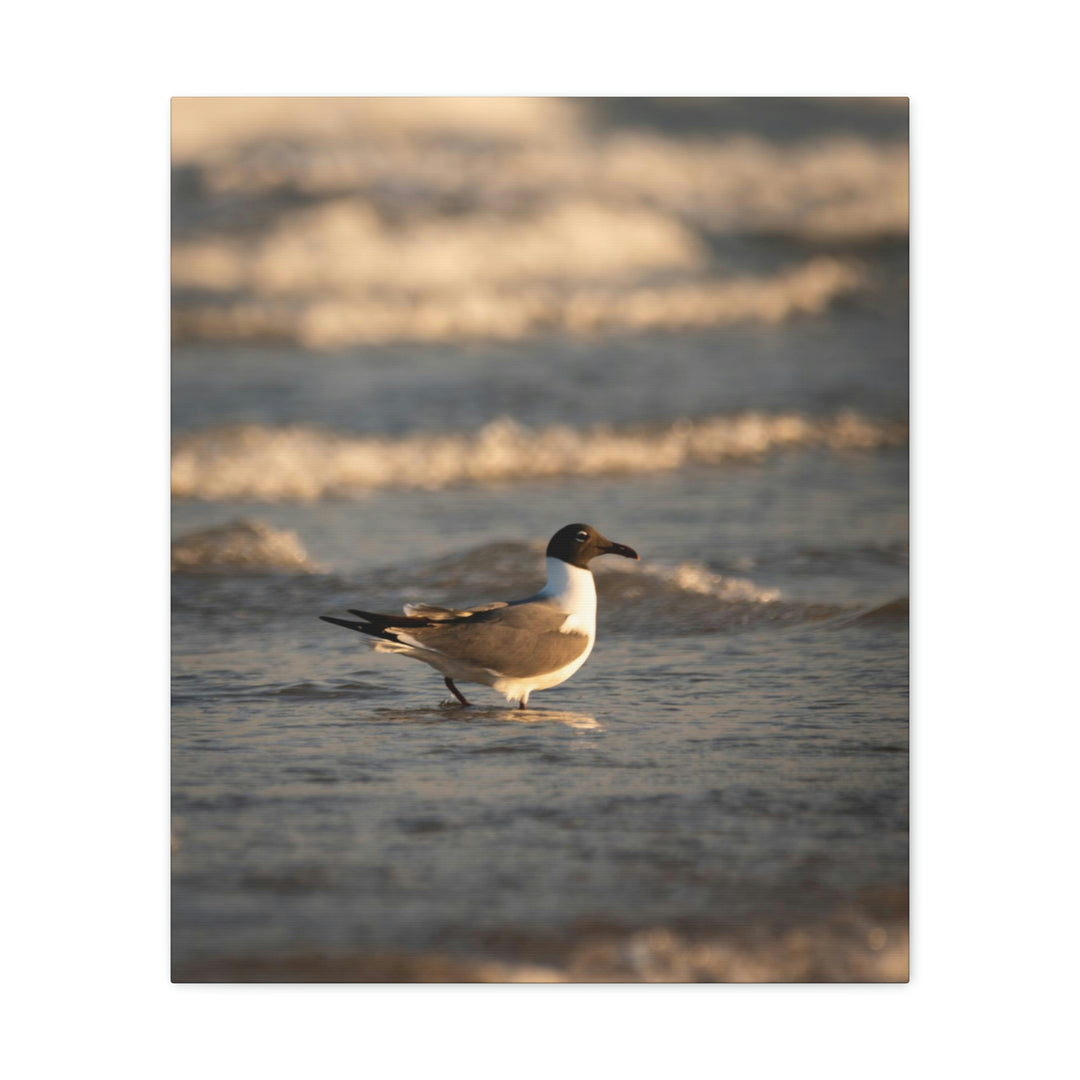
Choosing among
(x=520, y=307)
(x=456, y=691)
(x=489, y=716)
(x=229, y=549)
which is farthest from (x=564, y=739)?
(x=520, y=307)

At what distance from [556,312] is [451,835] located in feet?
4.73

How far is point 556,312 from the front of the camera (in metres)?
3.95

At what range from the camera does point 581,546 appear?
387cm

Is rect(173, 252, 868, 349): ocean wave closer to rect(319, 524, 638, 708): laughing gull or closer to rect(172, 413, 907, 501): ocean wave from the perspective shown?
rect(172, 413, 907, 501): ocean wave

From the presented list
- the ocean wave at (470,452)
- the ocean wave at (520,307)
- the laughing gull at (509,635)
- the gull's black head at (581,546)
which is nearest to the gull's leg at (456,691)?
the laughing gull at (509,635)

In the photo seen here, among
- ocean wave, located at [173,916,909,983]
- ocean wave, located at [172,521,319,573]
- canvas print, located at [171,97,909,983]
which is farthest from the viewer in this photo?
ocean wave, located at [172,521,319,573]

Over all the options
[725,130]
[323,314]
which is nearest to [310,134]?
[323,314]

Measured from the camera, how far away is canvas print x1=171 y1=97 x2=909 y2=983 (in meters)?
3.75

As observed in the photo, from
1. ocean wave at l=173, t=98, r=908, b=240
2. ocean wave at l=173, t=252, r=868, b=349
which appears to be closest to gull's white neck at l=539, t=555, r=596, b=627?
ocean wave at l=173, t=252, r=868, b=349

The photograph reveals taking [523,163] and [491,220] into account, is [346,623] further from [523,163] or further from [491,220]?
[523,163]

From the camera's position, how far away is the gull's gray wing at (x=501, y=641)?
12.3ft

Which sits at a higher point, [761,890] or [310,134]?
[310,134]

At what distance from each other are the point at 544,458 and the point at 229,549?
89 cm
